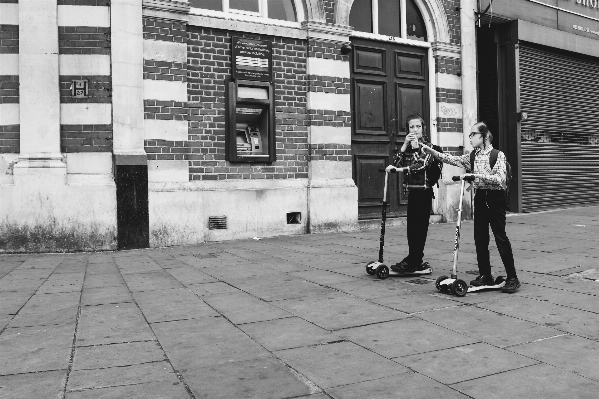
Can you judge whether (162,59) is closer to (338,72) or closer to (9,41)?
(9,41)

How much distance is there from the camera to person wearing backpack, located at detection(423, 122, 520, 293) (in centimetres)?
560

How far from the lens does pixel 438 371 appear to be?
11.1 feet

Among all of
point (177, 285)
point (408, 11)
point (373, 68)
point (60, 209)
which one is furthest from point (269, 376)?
point (408, 11)

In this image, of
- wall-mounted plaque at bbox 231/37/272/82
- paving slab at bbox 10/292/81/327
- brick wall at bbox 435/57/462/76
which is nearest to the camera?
paving slab at bbox 10/292/81/327

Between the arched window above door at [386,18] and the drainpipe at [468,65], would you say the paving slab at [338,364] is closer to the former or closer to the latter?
the arched window above door at [386,18]

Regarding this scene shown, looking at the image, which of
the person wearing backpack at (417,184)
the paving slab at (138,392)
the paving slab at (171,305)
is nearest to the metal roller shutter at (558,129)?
the person wearing backpack at (417,184)

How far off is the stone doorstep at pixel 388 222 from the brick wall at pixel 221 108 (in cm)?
166

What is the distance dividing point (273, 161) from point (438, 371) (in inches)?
286

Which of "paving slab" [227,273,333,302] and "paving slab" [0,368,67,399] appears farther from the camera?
"paving slab" [227,273,333,302]

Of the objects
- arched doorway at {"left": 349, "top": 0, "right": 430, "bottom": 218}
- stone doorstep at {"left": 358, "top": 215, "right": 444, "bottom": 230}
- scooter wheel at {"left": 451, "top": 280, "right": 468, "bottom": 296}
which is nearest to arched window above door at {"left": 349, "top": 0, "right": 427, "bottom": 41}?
arched doorway at {"left": 349, "top": 0, "right": 430, "bottom": 218}

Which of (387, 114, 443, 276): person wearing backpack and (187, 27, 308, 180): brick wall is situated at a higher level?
(187, 27, 308, 180): brick wall

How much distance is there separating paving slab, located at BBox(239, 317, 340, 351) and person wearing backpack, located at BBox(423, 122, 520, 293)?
2143 mm

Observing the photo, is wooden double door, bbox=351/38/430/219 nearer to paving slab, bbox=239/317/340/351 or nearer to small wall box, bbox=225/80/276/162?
small wall box, bbox=225/80/276/162

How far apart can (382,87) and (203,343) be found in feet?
28.6
